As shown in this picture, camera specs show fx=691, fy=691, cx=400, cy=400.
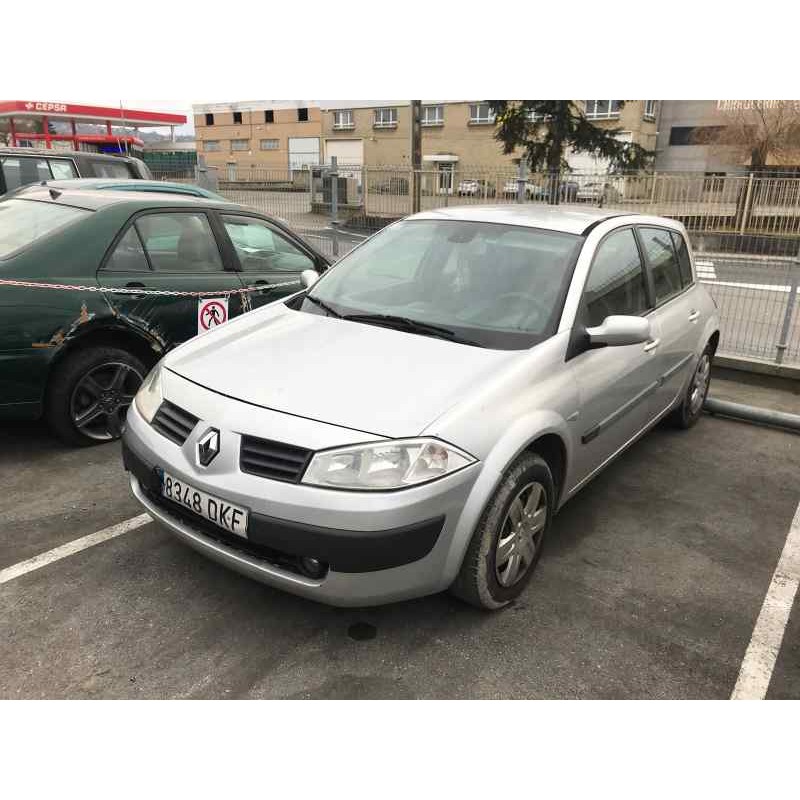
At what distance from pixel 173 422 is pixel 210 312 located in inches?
86.7

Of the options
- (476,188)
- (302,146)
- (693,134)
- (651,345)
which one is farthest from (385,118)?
(651,345)

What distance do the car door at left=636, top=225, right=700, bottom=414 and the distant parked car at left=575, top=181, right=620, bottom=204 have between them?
3115 millimetres

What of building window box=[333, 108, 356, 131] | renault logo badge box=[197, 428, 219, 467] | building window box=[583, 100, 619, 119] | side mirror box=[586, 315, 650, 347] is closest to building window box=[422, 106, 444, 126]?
building window box=[333, 108, 356, 131]

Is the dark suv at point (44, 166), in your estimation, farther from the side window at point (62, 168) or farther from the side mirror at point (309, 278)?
the side mirror at point (309, 278)

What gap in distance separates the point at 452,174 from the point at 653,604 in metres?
6.80

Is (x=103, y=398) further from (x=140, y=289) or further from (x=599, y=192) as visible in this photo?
(x=599, y=192)

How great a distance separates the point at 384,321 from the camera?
334 cm

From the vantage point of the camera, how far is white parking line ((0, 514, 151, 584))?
311 cm

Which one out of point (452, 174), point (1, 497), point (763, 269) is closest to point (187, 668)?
point (1, 497)

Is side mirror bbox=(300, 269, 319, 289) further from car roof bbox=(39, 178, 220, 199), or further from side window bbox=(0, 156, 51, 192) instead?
side window bbox=(0, 156, 51, 192)

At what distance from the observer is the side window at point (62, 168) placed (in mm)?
9125

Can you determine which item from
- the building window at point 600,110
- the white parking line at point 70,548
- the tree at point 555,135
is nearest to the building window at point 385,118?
the building window at point 600,110

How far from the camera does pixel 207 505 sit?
8.44 ft

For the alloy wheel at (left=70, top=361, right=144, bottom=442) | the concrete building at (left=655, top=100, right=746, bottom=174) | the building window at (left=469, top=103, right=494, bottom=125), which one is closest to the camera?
the alloy wheel at (left=70, top=361, right=144, bottom=442)
